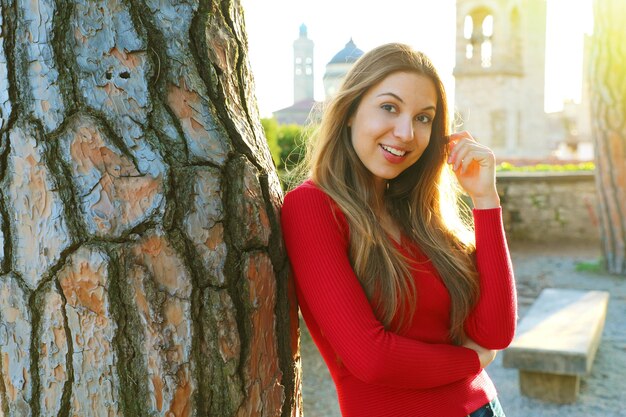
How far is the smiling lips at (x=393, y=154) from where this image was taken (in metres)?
1.69

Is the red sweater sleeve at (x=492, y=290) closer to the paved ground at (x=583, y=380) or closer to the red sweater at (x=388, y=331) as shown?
the red sweater at (x=388, y=331)

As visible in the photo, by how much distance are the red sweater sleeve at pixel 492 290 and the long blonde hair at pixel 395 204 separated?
0.04 meters

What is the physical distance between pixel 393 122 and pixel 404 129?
1.5 inches

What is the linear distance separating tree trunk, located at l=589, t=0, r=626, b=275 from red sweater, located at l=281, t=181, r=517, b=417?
6.02 metres

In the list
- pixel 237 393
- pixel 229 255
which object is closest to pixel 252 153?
pixel 229 255

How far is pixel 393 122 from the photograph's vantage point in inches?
A: 65.9

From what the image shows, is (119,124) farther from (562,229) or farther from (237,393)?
(562,229)

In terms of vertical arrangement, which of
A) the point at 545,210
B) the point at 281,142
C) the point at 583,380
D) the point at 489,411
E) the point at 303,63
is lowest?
the point at 583,380

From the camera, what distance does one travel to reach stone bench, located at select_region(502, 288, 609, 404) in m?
3.84

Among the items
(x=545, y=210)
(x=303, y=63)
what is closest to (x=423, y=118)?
(x=545, y=210)

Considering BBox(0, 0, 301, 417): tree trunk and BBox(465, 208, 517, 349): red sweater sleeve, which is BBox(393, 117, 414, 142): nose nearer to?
BBox(465, 208, 517, 349): red sweater sleeve

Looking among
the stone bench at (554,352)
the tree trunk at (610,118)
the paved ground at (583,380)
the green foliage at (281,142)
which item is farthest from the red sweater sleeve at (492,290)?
the green foliage at (281,142)

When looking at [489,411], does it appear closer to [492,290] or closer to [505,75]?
[492,290]

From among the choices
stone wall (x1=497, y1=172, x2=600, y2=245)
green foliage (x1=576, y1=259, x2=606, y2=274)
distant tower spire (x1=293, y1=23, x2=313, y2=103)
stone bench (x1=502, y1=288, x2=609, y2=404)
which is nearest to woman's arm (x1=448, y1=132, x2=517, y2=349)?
stone bench (x1=502, y1=288, x2=609, y2=404)
